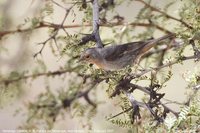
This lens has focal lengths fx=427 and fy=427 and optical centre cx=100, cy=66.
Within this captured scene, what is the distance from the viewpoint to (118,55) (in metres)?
1.53

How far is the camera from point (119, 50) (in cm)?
154

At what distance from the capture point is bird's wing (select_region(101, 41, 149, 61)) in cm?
150

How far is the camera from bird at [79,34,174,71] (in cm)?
147

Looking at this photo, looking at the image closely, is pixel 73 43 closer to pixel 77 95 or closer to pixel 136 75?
pixel 136 75

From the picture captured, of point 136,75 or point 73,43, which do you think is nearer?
point 136,75

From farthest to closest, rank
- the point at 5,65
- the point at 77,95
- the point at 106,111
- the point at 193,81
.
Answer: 1. the point at 5,65
2. the point at 106,111
3. the point at 77,95
4. the point at 193,81

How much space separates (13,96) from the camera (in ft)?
6.25

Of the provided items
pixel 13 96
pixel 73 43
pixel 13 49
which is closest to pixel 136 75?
pixel 73 43

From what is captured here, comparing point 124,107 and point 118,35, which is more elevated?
point 118,35

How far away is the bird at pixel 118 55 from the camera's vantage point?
4.82 ft

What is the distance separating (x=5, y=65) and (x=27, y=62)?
0.58 feet

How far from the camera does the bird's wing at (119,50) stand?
4.92 ft

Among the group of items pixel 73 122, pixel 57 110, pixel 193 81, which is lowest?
pixel 73 122

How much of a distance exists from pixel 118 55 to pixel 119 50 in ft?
0.08
